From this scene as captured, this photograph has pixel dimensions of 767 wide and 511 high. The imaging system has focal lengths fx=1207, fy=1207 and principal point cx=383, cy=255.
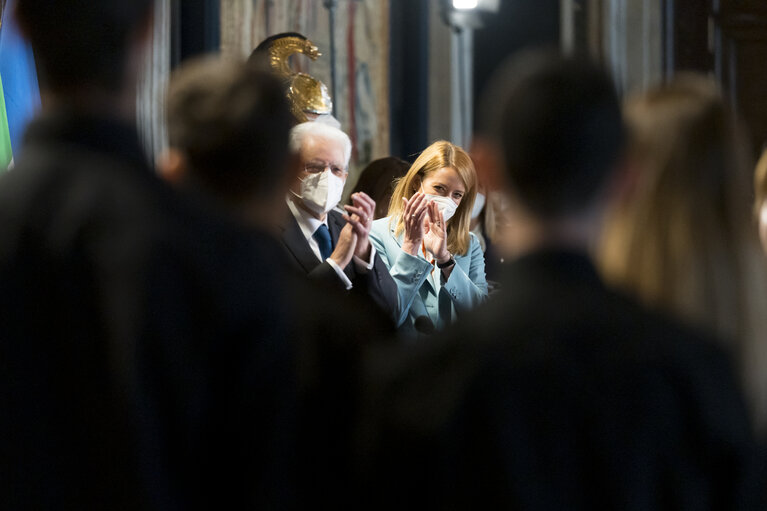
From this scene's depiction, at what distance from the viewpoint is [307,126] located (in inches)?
160

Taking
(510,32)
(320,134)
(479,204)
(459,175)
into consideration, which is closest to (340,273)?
(320,134)

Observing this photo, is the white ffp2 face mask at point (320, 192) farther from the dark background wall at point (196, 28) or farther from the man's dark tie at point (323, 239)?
the dark background wall at point (196, 28)

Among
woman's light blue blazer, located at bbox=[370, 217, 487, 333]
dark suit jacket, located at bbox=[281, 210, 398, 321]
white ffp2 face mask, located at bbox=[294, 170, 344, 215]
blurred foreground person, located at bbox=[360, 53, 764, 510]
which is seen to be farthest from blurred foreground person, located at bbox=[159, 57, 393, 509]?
woman's light blue blazer, located at bbox=[370, 217, 487, 333]

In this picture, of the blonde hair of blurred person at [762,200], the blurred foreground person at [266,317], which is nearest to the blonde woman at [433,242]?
the blonde hair of blurred person at [762,200]

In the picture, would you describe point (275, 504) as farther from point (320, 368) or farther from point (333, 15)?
point (333, 15)

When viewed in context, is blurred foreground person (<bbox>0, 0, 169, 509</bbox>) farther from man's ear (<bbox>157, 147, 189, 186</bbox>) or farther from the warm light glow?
the warm light glow

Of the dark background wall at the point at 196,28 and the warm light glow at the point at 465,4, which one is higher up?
the dark background wall at the point at 196,28

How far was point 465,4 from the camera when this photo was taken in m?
7.37

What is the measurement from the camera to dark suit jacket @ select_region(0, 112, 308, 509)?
1.38 m

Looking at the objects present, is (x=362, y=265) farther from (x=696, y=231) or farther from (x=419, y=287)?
(x=696, y=231)

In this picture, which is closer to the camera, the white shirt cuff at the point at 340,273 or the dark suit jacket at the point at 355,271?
the white shirt cuff at the point at 340,273

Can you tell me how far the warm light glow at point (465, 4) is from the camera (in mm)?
7344

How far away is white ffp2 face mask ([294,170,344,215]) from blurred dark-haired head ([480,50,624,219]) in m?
2.43

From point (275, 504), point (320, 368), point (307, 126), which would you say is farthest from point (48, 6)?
point (307, 126)
